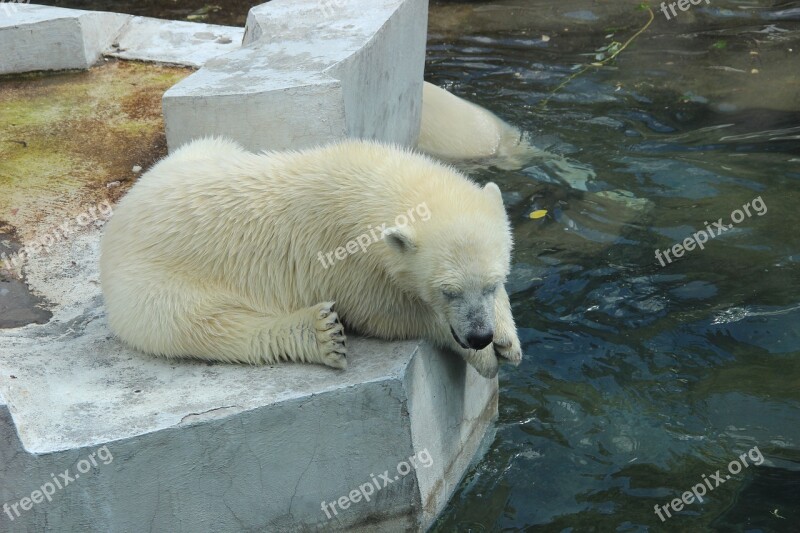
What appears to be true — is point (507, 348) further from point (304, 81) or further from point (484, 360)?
point (304, 81)

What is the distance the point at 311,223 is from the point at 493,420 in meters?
1.46

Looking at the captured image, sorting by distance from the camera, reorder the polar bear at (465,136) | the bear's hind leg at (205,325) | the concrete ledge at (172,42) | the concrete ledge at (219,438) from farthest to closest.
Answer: the polar bear at (465,136), the concrete ledge at (172,42), the bear's hind leg at (205,325), the concrete ledge at (219,438)

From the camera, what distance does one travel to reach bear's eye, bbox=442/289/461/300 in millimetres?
A: 3336

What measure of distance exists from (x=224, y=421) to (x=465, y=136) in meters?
4.24

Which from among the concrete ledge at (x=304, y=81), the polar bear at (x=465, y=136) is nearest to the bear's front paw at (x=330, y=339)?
the concrete ledge at (x=304, y=81)

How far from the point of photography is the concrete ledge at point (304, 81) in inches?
183

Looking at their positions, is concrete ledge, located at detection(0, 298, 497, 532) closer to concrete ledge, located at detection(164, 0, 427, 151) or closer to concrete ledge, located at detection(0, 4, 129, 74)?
concrete ledge, located at detection(164, 0, 427, 151)

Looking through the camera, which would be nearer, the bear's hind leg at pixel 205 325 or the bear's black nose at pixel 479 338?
the bear's black nose at pixel 479 338

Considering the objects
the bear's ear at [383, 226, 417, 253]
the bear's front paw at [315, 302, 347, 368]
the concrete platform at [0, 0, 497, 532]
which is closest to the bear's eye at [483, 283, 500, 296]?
the bear's ear at [383, 226, 417, 253]

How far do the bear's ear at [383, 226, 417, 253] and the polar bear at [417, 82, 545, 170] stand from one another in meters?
3.73

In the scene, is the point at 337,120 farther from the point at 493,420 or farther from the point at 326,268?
the point at 493,420

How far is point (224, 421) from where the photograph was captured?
330 cm

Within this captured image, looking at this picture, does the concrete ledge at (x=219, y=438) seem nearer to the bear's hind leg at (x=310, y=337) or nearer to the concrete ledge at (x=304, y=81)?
the bear's hind leg at (x=310, y=337)

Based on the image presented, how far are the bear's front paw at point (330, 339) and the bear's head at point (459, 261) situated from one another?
0.31m
